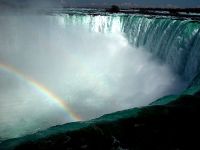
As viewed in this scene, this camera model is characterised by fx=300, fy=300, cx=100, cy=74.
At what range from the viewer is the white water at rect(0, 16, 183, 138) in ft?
43.5

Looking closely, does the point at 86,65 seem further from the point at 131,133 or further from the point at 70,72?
the point at 131,133

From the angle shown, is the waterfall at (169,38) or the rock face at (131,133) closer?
the rock face at (131,133)

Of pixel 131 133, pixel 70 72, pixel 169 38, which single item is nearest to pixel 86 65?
pixel 70 72

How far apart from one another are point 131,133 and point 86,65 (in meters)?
22.1

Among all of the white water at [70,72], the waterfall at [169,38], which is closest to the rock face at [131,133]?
the white water at [70,72]

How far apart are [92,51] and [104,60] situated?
9.15 feet

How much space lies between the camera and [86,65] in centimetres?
2523

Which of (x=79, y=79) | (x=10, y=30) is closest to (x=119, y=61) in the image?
(x=79, y=79)

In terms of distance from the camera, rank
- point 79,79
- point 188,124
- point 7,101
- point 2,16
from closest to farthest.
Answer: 1. point 188,124
2. point 7,101
3. point 79,79
4. point 2,16

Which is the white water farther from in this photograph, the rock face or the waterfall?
the rock face

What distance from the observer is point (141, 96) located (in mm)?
14695

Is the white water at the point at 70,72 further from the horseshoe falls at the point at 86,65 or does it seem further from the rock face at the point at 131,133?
the rock face at the point at 131,133

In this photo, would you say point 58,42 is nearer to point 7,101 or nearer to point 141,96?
point 7,101

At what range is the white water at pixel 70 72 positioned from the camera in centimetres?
1326
